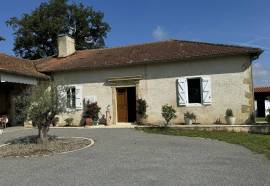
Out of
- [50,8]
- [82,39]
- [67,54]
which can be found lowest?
[67,54]

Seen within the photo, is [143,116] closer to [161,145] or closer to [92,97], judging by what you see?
[92,97]

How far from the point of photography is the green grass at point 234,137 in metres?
9.51

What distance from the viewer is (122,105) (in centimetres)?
1780

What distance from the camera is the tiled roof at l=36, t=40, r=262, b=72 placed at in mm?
15484

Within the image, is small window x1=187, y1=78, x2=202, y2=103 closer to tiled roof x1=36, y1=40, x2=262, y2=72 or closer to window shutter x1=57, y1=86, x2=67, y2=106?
tiled roof x1=36, y1=40, x2=262, y2=72

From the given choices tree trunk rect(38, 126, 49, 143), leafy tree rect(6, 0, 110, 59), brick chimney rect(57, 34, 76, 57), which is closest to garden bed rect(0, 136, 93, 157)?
tree trunk rect(38, 126, 49, 143)

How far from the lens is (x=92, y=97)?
58.9 feet

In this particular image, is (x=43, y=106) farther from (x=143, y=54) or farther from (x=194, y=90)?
(x=143, y=54)

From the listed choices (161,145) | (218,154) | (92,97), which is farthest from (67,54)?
(218,154)

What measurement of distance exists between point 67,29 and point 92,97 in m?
20.6

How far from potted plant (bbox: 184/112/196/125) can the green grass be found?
1303 millimetres

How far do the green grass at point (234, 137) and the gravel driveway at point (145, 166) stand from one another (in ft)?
1.65

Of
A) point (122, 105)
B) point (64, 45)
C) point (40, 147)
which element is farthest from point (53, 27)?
point (40, 147)

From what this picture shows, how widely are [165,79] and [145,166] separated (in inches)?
382
